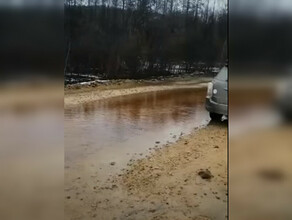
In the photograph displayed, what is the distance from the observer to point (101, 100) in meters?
1.67

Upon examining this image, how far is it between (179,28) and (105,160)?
0.77 metres

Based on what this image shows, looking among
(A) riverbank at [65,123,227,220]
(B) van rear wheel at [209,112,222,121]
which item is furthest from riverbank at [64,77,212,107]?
(A) riverbank at [65,123,227,220]

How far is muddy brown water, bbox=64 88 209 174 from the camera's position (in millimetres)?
1586

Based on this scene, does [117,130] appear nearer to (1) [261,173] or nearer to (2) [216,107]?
(2) [216,107]

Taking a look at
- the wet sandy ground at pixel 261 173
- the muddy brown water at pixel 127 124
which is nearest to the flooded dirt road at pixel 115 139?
the muddy brown water at pixel 127 124

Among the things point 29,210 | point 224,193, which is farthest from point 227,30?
point 29,210

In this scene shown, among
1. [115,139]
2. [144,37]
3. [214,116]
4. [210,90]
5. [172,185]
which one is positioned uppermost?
[144,37]

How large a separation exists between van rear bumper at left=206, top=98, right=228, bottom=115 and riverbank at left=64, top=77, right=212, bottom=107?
99 millimetres

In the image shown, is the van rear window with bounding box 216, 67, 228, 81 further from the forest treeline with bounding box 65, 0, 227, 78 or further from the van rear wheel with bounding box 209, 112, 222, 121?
the van rear wheel with bounding box 209, 112, 222, 121

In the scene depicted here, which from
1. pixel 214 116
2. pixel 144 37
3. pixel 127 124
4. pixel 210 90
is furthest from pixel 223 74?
pixel 127 124

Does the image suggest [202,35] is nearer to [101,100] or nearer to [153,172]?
[101,100]

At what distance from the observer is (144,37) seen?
1.67 metres

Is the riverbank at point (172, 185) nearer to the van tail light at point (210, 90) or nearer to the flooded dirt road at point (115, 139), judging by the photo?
the flooded dirt road at point (115, 139)

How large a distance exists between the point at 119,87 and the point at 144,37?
29 cm
